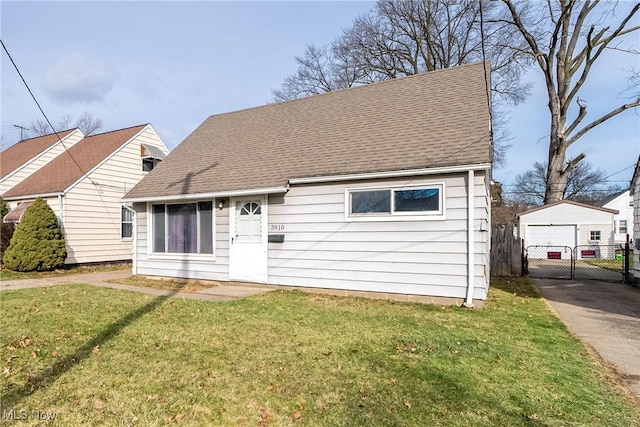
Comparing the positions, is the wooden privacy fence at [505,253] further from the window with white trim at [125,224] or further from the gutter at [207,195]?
the window with white trim at [125,224]

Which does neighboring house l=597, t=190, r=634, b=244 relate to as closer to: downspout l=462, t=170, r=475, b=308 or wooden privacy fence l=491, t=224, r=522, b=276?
wooden privacy fence l=491, t=224, r=522, b=276

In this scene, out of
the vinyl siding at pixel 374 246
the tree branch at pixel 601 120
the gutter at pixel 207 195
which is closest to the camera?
the vinyl siding at pixel 374 246

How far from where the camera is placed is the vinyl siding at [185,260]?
30.3 feet

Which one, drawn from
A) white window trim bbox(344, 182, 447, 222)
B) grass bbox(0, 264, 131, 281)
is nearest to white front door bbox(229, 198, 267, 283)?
white window trim bbox(344, 182, 447, 222)

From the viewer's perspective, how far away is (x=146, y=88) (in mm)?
17938

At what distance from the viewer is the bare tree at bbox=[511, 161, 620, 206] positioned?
4434 centimetres

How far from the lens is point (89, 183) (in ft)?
46.5

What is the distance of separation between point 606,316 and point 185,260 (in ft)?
30.7

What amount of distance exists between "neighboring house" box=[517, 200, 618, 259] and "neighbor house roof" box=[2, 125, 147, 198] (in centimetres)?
2269

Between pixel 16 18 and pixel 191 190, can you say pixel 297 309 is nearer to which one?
pixel 191 190

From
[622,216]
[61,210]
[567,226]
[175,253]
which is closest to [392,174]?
[175,253]

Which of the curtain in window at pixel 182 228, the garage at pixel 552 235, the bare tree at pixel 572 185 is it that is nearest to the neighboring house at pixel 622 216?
the garage at pixel 552 235

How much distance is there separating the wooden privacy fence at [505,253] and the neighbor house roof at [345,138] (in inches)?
231

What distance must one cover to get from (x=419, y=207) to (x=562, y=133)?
14.6 meters
